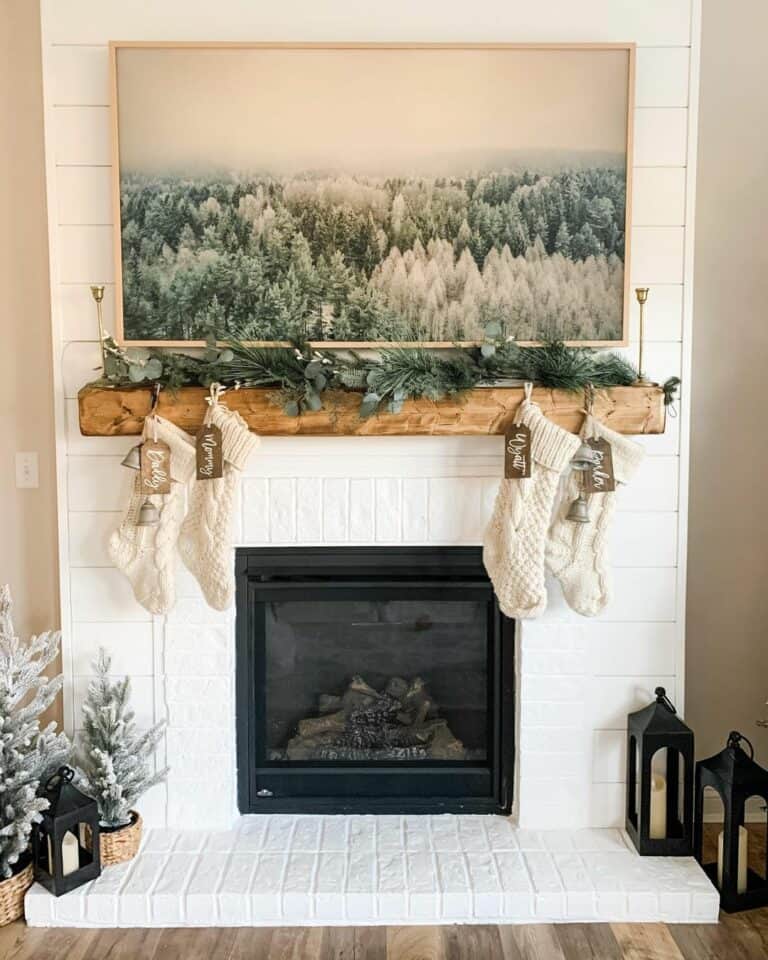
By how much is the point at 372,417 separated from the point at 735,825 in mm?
1297

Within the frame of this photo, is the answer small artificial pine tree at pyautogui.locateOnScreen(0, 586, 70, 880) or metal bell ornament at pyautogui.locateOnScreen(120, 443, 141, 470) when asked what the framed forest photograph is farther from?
small artificial pine tree at pyautogui.locateOnScreen(0, 586, 70, 880)

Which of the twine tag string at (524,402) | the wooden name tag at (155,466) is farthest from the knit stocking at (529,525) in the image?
the wooden name tag at (155,466)

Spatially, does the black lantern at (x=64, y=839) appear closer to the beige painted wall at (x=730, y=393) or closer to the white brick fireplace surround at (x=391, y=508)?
the white brick fireplace surround at (x=391, y=508)

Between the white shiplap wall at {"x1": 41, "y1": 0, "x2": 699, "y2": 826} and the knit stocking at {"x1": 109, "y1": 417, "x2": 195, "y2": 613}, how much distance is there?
10 centimetres

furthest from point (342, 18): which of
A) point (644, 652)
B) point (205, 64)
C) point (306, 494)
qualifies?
point (644, 652)

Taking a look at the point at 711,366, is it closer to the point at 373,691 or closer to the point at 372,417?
the point at 372,417

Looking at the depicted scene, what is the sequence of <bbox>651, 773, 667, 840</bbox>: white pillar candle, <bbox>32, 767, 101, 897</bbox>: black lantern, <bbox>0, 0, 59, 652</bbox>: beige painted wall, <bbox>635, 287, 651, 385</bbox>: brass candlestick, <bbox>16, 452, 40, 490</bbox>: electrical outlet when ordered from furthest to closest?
<bbox>16, 452, 40, 490</bbox>: electrical outlet → <bbox>0, 0, 59, 652</bbox>: beige painted wall → <bbox>651, 773, 667, 840</bbox>: white pillar candle → <bbox>635, 287, 651, 385</bbox>: brass candlestick → <bbox>32, 767, 101, 897</bbox>: black lantern

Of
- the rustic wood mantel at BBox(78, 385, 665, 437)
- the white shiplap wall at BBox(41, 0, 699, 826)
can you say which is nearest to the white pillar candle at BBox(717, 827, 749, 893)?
the white shiplap wall at BBox(41, 0, 699, 826)

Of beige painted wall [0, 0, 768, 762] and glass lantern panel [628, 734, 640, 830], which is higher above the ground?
beige painted wall [0, 0, 768, 762]

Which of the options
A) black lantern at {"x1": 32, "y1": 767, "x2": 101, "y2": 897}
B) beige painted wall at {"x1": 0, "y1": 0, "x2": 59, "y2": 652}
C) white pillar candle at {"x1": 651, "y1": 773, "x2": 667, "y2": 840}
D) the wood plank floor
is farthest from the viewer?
beige painted wall at {"x1": 0, "y1": 0, "x2": 59, "y2": 652}

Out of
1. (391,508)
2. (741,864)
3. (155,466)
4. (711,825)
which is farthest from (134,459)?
(711,825)

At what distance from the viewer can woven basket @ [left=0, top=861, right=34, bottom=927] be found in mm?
2139

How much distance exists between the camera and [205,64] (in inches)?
89.4

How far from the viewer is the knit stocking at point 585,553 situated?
7.57 ft
